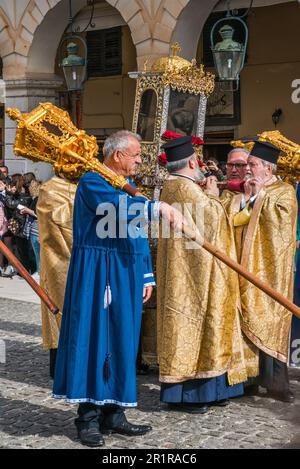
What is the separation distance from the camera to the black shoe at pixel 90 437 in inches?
219

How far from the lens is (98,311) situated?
220 inches

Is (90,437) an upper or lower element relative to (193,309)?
Result: lower

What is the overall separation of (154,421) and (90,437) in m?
0.72

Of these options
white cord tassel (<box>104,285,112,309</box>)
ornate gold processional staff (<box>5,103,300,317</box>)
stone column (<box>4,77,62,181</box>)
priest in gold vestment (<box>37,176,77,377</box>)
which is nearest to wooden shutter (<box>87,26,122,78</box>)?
stone column (<box>4,77,62,181</box>)

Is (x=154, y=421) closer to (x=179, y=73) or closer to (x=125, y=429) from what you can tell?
(x=125, y=429)

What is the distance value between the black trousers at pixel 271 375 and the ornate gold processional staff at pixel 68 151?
42.5 inches

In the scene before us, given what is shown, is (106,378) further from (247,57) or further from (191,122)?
(247,57)

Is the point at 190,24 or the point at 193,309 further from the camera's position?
the point at 190,24

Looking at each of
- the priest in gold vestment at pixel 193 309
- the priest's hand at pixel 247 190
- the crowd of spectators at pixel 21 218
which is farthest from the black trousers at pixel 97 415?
the crowd of spectators at pixel 21 218

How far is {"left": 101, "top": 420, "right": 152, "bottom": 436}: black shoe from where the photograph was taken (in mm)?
5789

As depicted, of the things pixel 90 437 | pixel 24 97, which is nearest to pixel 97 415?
pixel 90 437

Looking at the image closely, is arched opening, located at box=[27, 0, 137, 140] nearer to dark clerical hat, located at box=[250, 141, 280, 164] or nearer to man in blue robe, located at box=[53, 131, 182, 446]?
dark clerical hat, located at box=[250, 141, 280, 164]

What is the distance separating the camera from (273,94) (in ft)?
51.2

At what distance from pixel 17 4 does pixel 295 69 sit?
5.09 metres
